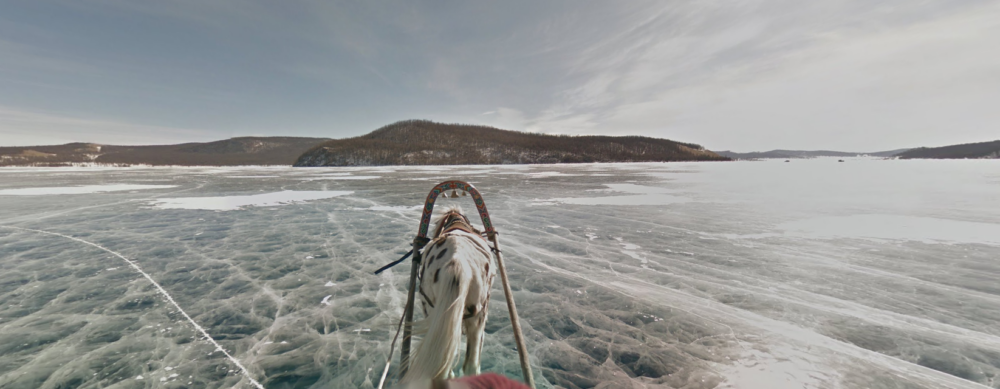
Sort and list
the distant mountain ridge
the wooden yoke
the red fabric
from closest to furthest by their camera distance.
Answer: the red fabric → the wooden yoke → the distant mountain ridge

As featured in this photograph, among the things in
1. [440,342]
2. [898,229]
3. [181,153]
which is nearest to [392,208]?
[440,342]

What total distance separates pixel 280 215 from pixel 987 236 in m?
19.0

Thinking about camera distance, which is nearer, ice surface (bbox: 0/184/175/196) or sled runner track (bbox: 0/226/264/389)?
sled runner track (bbox: 0/226/264/389)

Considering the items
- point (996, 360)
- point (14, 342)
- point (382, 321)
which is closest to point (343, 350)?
point (382, 321)

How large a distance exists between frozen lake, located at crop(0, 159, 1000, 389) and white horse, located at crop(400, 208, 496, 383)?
1133 mm

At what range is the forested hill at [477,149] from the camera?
107938mm

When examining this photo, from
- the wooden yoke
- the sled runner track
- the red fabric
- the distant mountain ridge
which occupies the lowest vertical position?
the sled runner track

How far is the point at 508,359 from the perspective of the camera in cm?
354

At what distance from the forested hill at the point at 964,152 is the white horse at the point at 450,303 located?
156425mm

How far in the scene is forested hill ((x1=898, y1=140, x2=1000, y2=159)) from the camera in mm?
95094

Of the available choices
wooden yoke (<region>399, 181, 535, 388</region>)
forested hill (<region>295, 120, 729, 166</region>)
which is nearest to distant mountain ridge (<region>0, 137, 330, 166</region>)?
forested hill (<region>295, 120, 729, 166</region>)

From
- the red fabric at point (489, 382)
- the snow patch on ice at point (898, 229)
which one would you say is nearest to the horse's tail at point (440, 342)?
the red fabric at point (489, 382)

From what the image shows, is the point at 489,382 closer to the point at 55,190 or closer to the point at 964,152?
the point at 55,190

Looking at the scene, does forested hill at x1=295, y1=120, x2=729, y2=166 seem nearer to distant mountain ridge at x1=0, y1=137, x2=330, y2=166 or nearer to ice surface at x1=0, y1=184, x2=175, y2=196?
distant mountain ridge at x1=0, y1=137, x2=330, y2=166
